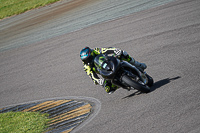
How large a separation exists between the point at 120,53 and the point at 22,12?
20.4 m

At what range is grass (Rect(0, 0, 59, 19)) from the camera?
26906 millimetres

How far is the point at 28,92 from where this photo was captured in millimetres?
11469

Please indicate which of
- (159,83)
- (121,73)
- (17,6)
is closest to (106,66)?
(121,73)

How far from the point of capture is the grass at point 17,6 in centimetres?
2691

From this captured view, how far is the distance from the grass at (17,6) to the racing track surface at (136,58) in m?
7.52

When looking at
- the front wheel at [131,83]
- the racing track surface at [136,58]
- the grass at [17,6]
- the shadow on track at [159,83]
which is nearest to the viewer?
the racing track surface at [136,58]

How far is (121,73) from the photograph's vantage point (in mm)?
7691

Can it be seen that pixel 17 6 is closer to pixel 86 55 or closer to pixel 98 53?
pixel 98 53

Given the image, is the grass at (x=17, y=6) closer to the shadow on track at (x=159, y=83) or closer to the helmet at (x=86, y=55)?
the helmet at (x=86, y=55)

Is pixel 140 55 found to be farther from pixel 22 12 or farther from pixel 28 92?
pixel 22 12

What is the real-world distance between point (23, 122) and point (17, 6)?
22163mm

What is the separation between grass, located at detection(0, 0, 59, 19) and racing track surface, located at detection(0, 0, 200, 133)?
296 inches

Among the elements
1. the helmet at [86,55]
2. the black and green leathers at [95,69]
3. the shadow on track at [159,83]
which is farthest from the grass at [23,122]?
the shadow on track at [159,83]

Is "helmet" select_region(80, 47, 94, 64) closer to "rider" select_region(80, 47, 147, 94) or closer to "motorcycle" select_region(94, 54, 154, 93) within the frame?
"rider" select_region(80, 47, 147, 94)
